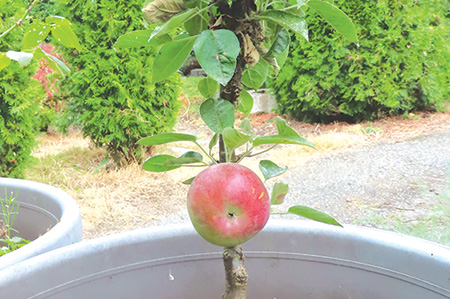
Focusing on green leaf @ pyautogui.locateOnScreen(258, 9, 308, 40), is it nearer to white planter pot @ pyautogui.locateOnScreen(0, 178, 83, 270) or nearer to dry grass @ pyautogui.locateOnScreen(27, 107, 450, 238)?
white planter pot @ pyautogui.locateOnScreen(0, 178, 83, 270)

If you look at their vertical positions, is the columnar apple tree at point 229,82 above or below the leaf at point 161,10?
below

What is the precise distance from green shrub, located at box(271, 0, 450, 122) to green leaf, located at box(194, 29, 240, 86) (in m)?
4.76

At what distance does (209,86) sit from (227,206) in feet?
0.77

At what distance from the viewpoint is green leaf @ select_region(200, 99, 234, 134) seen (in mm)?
583

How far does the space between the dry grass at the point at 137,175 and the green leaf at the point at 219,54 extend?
2.36 meters

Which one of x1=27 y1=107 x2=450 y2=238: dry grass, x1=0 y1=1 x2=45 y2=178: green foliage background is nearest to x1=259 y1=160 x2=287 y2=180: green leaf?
x1=27 y1=107 x2=450 y2=238: dry grass

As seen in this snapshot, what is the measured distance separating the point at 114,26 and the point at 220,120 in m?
3.40

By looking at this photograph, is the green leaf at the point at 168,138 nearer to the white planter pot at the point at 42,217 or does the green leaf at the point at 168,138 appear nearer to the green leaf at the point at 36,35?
the white planter pot at the point at 42,217

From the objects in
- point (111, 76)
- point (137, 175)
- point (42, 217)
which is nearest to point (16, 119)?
point (111, 76)

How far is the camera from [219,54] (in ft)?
1.69

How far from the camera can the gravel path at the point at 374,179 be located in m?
2.98

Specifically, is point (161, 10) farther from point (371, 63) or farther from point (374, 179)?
point (371, 63)

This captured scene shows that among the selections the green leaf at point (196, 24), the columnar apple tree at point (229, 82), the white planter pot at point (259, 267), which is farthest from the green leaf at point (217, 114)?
the white planter pot at point (259, 267)

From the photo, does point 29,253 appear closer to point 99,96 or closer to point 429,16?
point 99,96
